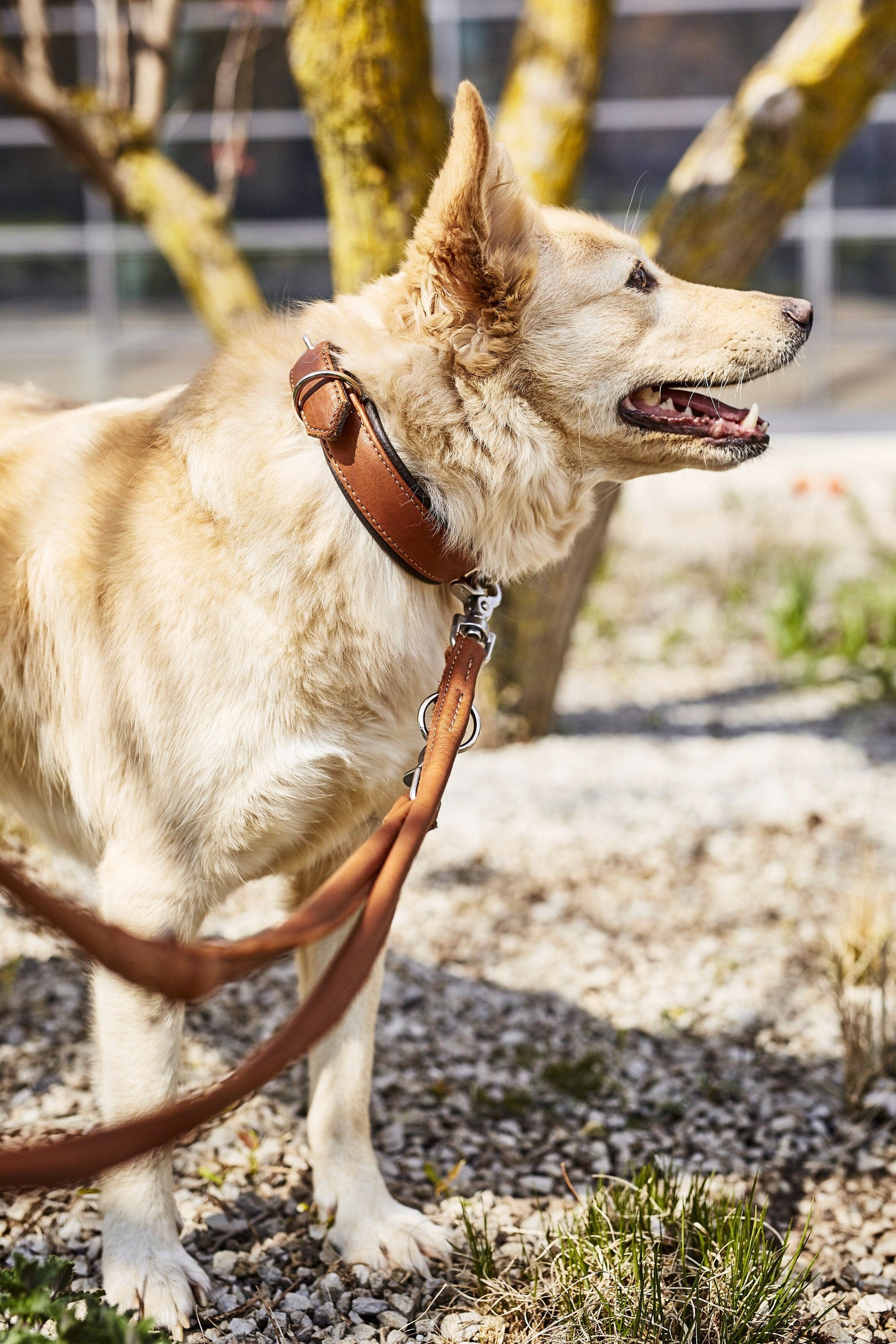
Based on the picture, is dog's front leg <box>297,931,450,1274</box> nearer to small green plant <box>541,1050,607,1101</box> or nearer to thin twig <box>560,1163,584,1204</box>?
thin twig <box>560,1163,584,1204</box>

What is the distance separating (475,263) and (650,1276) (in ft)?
5.67

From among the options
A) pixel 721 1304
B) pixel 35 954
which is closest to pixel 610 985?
pixel 721 1304

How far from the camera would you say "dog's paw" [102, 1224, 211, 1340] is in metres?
1.97

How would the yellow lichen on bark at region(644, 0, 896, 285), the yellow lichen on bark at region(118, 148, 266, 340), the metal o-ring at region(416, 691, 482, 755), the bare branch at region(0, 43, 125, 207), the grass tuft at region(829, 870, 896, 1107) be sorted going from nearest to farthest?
the metal o-ring at region(416, 691, 482, 755)
the grass tuft at region(829, 870, 896, 1107)
the yellow lichen on bark at region(644, 0, 896, 285)
the bare branch at region(0, 43, 125, 207)
the yellow lichen on bark at region(118, 148, 266, 340)

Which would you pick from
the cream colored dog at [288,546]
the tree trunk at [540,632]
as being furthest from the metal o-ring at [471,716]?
the tree trunk at [540,632]

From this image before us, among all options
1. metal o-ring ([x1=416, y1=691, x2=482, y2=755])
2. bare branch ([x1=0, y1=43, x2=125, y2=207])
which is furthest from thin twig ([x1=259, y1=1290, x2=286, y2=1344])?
bare branch ([x1=0, y1=43, x2=125, y2=207])

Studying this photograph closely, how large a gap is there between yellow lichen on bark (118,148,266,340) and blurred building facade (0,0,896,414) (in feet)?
18.1

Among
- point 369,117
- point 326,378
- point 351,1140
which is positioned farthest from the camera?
point 369,117

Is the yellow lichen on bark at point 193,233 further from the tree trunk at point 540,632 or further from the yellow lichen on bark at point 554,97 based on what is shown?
the tree trunk at point 540,632

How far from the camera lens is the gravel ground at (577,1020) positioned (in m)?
2.24

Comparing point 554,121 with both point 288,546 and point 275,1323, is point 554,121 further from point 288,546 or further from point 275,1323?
point 275,1323

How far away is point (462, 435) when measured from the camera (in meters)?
1.99

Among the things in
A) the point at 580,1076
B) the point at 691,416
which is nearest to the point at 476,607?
the point at 691,416

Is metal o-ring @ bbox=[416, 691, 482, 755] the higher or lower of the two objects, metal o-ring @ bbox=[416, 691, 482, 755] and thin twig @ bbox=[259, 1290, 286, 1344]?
the higher
